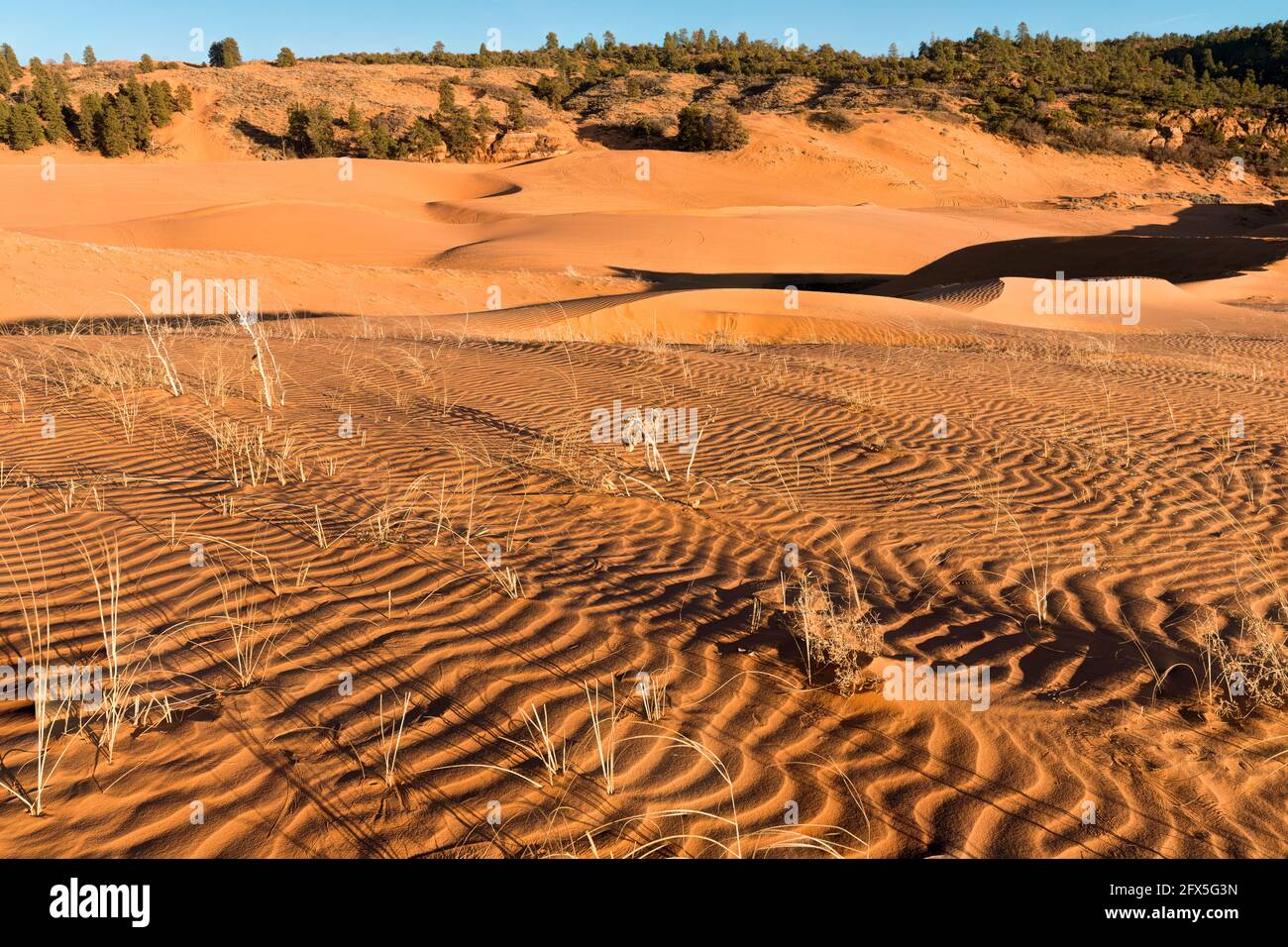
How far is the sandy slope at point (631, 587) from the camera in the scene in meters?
2.74

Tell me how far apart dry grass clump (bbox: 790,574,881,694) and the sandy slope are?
0.07m

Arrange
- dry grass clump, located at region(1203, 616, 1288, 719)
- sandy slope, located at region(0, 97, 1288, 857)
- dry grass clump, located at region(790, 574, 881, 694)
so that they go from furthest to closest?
dry grass clump, located at region(790, 574, 881, 694), dry grass clump, located at region(1203, 616, 1288, 719), sandy slope, located at region(0, 97, 1288, 857)

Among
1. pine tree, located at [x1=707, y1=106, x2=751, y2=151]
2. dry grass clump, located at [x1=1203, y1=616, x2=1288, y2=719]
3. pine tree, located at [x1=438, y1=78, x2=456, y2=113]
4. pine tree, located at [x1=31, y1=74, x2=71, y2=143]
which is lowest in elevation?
dry grass clump, located at [x1=1203, y1=616, x2=1288, y2=719]

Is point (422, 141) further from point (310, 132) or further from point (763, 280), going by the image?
point (763, 280)

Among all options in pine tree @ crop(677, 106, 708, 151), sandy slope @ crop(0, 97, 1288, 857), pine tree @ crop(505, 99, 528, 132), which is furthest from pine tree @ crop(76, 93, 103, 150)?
sandy slope @ crop(0, 97, 1288, 857)

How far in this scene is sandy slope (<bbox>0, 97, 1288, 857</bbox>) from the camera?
274 cm

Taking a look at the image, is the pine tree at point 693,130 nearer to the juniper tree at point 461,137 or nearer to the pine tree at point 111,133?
the juniper tree at point 461,137

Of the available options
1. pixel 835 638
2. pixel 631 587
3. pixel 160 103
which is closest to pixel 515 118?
pixel 160 103

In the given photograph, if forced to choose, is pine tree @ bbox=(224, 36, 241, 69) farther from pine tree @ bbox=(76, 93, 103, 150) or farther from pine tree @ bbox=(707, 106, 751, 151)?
pine tree @ bbox=(707, 106, 751, 151)

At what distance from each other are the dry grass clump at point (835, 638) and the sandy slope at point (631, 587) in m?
0.07
